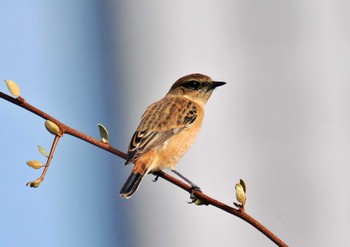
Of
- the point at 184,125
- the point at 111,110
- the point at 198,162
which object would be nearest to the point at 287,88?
the point at 198,162

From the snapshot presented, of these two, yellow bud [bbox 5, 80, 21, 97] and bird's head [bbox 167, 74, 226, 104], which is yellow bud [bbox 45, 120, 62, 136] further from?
bird's head [bbox 167, 74, 226, 104]

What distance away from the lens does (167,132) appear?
15.0 ft

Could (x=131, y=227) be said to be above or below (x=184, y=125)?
below

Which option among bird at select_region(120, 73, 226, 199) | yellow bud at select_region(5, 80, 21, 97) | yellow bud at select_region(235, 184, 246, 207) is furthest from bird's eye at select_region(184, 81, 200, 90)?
yellow bud at select_region(5, 80, 21, 97)

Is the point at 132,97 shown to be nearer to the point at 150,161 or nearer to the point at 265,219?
the point at 265,219

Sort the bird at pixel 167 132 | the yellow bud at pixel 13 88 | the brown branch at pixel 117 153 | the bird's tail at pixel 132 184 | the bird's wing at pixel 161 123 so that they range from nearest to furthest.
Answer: the brown branch at pixel 117 153, the yellow bud at pixel 13 88, the bird's tail at pixel 132 184, the bird at pixel 167 132, the bird's wing at pixel 161 123

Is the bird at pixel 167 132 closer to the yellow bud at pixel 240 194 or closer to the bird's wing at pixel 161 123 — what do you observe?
the bird's wing at pixel 161 123

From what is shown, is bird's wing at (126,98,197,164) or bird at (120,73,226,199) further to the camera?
bird's wing at (126,98,197,164)

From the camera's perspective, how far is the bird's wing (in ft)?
13.9

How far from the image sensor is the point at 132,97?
40.2 feet

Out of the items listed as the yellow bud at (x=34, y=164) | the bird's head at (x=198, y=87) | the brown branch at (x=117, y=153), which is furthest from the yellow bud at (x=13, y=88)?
the bird's head at (x=198, y=87)

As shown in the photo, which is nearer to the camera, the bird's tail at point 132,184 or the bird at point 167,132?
the bird's tail at point 132,184

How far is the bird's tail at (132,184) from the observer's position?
367cm

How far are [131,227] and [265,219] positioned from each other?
2510mm
